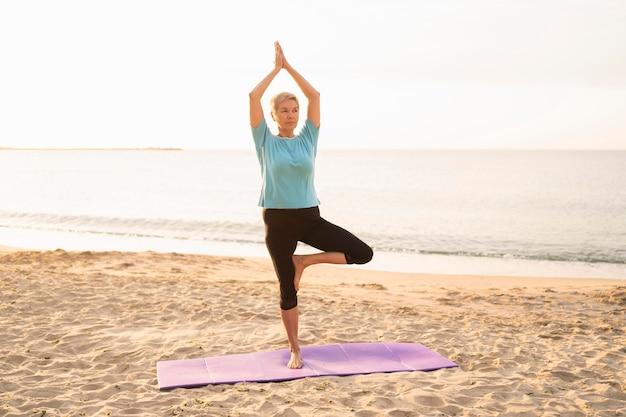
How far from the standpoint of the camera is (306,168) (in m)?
4.35

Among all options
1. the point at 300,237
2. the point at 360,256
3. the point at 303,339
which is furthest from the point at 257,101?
the point at 303,339

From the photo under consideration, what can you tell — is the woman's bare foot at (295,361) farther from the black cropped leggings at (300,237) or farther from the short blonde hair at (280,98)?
the short blonde hair at (280,98)

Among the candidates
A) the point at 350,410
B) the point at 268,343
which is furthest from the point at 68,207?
the point at 350,410

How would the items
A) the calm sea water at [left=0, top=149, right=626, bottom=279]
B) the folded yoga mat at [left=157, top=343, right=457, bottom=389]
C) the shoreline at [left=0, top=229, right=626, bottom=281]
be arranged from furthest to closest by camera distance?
the calm sea water at [left=0, top=149, right=626, bottom=279] → the shoreline at [left=0, top=229, right=626, bottom=281] → the folded yoga mat at [left=157, top=343, right=457, bottom=389]

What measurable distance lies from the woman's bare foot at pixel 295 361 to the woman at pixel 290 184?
68 centimetres

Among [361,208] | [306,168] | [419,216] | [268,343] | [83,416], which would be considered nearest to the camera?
[83,416]

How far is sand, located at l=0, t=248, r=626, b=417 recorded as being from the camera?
164 inches

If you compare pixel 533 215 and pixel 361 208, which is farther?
pixel 361 208

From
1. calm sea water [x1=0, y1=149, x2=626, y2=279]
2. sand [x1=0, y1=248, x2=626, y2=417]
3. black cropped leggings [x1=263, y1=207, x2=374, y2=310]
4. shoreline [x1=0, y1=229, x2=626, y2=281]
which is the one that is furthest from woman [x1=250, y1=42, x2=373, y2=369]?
calm sea water [x1=0, y1=149, x2=626, y2=279]

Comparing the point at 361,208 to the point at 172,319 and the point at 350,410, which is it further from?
the point at 350,410

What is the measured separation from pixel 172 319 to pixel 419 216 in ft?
68.3

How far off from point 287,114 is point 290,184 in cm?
55

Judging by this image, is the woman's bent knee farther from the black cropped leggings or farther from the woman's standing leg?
the woman's standing leg

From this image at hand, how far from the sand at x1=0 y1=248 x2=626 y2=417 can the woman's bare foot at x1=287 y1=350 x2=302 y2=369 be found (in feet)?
0.86
